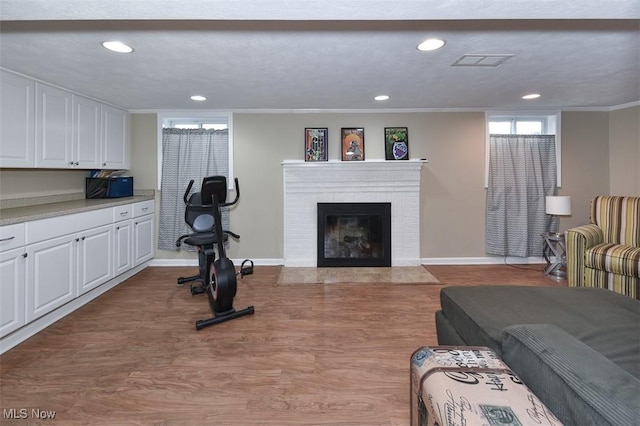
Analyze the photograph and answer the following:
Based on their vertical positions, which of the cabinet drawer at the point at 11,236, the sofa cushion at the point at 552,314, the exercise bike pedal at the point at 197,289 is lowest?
the exercise bike pedal at the point at 197,289

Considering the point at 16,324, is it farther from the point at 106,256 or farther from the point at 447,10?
the point at 447,10

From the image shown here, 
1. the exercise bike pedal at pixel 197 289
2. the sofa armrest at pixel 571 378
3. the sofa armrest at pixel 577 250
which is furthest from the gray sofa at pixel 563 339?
the exercise bike pedal at pixel 197 289

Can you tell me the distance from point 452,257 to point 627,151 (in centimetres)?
273

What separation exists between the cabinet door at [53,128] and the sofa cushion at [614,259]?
17.5 ft

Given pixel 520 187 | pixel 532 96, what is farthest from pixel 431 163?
pixel 532 96

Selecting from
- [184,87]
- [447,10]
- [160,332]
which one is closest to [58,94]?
[184,87]

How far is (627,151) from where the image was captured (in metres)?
4.41

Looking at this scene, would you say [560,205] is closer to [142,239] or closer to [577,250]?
[577,250]

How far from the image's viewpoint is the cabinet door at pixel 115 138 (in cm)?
397

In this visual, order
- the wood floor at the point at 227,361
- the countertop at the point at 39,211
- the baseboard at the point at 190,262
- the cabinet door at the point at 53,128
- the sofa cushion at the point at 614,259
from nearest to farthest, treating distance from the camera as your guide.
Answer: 1. the wood floor at the point at 227,361
2. the countertop at the point at 39,211
3. the sofa cushion at the point at 614,259
4. the cabinet door at the point at 53,128
5. the baseboard at the point at 190,262

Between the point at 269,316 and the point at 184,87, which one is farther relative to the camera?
the point at 184,87

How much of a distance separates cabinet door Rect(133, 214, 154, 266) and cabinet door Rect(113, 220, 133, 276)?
10 cm

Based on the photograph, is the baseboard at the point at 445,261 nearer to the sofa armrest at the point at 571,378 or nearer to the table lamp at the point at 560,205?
the table lamp at the point at 560,205

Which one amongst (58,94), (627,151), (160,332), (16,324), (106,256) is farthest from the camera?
(627,151)
